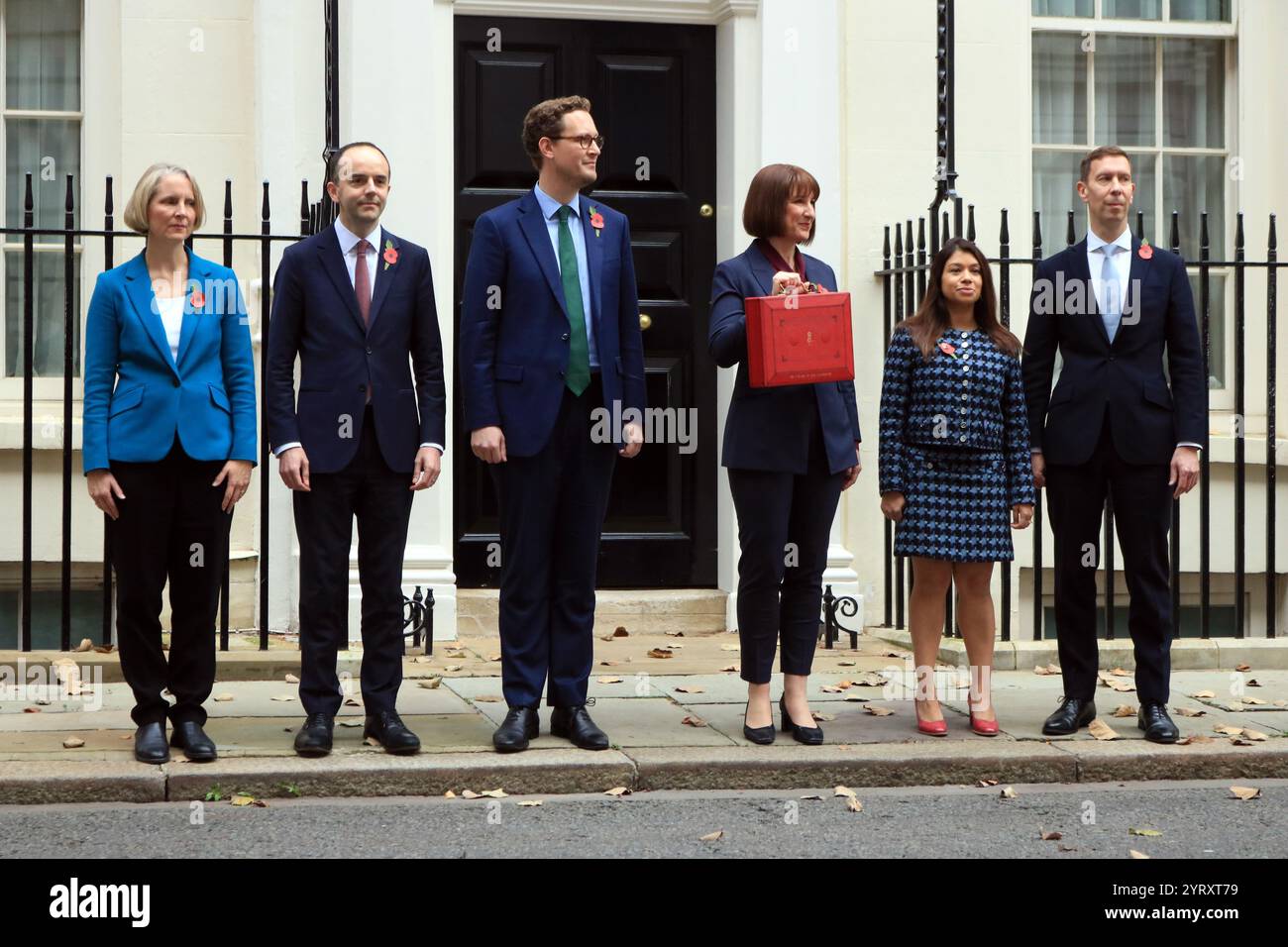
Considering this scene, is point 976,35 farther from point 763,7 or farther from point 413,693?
point 413,693

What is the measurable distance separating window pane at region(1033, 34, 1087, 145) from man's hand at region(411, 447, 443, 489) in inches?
195

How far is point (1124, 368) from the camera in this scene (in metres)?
6.32

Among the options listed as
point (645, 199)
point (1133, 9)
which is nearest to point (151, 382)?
point (645, 199)

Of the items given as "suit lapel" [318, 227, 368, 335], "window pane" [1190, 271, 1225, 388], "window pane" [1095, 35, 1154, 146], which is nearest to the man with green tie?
"suit lapel" [318, 227, 368, 335]

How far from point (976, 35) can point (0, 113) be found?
4.96 m

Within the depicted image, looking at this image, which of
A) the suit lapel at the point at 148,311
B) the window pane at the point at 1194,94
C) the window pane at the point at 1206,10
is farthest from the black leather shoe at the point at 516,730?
the window pane at the point at 1206,10

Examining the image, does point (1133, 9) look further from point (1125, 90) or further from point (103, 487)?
point (103, 487)

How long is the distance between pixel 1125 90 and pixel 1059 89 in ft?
1.30

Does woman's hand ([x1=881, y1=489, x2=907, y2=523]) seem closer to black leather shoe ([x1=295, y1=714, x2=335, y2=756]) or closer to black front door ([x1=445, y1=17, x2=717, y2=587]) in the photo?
black leather shoe ([x1=295, y1=714, x2=335, y2=756])

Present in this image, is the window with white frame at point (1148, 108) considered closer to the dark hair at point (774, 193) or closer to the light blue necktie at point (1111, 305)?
the light blue necktie at point (1111, 305)

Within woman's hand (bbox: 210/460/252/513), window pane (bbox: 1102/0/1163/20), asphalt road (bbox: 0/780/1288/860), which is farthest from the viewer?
window pane (bbox: 1102/0/1163/20)

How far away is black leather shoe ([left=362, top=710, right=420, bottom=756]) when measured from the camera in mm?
5812

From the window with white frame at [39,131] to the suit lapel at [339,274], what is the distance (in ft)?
11.0

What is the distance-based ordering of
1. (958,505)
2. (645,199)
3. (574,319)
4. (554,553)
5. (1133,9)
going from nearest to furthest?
(574,319) → (554,553) → (958,505) → (645,199) → (1133,9)
